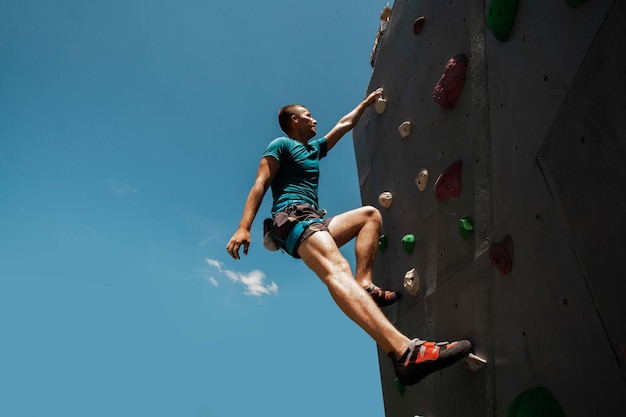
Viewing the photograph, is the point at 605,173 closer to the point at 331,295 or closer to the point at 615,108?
the point at 615,108

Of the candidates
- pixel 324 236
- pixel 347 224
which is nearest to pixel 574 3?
pixel 324 236

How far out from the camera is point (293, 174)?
2535 millimetres

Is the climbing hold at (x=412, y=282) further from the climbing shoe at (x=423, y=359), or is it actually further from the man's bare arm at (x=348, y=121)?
the man's bare arm at (x=348, y=121)

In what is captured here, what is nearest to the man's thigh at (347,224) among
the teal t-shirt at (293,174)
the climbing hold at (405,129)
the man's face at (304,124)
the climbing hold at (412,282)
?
the teal t-shirt at (293,174)

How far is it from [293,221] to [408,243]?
2.34 feet

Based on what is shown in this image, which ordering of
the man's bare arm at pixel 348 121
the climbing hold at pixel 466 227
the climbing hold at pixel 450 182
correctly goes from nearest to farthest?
the climbing hold at pixel 466 227 < the climbing hold at pixel 450 182 < the man's bare arm at pixel 348 121

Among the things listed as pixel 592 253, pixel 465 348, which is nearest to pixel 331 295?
pixel 465 348

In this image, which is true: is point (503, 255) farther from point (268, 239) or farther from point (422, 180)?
point (268, 239)

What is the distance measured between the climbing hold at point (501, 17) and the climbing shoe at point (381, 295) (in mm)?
1436

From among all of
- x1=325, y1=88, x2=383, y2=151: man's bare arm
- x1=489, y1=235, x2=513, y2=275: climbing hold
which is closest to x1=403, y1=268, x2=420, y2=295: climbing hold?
x1=489, y1=235, x2=513, y2=275: climbing hold

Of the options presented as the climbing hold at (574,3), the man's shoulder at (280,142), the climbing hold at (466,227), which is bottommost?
the climbing hold at (466,227)

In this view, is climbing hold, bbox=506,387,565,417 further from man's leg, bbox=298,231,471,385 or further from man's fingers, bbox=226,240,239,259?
man's fingers, bbox=226,240,239,259

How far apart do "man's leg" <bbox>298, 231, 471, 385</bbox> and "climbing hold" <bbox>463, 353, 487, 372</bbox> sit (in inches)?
1.8

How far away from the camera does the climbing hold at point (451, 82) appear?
1.99 meters
